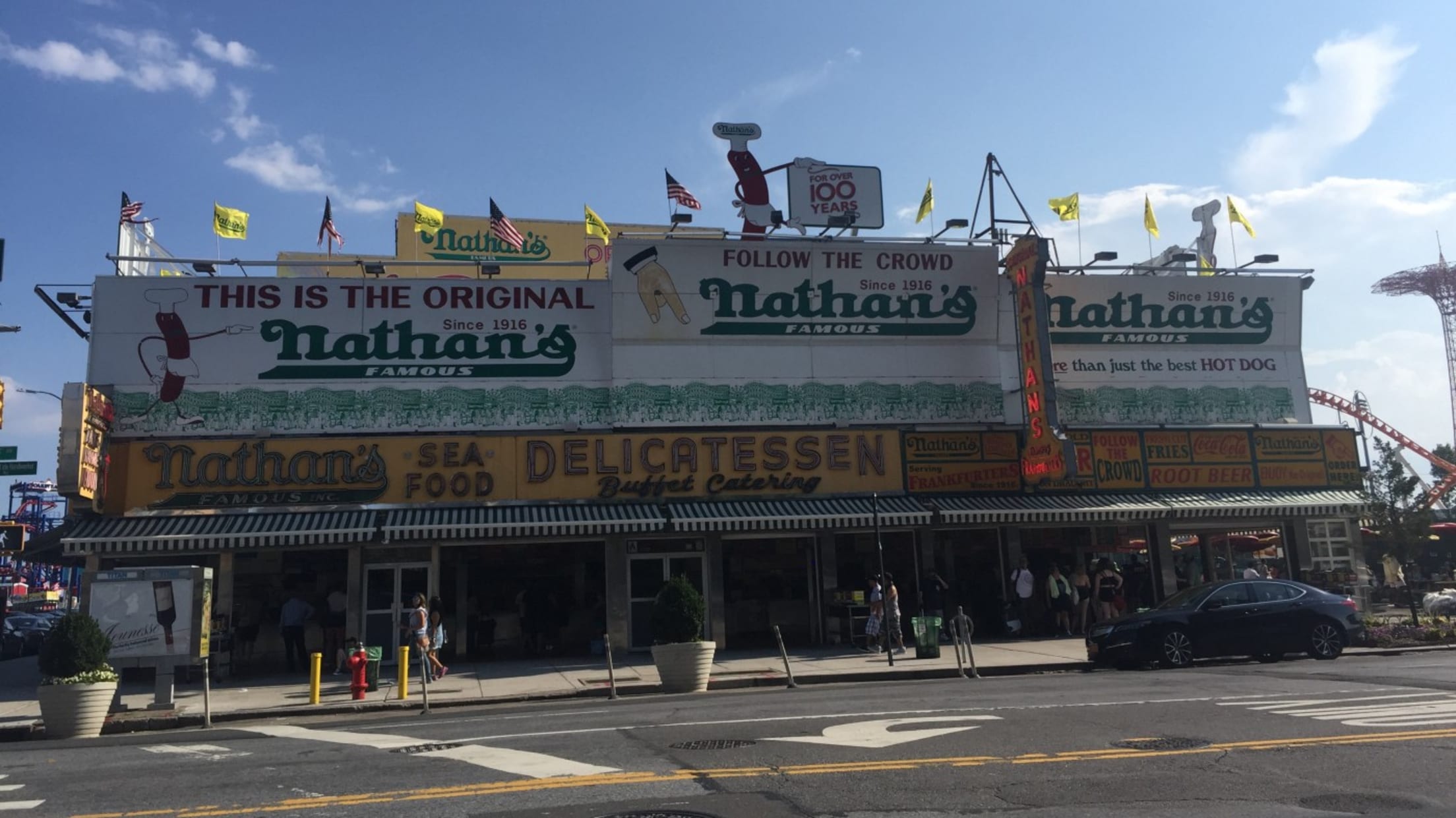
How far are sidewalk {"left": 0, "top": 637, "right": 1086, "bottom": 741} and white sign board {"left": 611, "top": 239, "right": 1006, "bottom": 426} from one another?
18.3 feet

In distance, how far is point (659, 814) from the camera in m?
7.10

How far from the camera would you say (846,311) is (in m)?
25.3

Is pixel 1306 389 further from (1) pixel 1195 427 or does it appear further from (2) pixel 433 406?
(2) pixel 433 406

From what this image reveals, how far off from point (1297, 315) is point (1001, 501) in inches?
427

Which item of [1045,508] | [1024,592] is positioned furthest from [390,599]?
[1045,508]

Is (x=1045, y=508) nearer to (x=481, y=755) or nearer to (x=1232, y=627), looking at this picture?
(x=1232, y=627)

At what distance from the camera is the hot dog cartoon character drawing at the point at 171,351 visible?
22.0 metres

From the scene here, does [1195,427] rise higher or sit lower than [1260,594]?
higher

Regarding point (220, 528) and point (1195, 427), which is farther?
point (1195, 427)

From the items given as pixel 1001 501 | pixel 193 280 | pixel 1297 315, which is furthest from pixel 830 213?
pixel 193 280

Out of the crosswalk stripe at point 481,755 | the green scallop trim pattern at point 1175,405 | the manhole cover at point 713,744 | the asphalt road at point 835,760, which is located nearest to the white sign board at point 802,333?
the green scallop trim pattern at point 1175,405

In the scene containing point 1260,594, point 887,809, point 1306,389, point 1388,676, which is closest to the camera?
point 887,809

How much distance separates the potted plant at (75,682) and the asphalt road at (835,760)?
699 mm

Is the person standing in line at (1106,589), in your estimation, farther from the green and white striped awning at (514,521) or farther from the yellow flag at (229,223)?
the yellow flag at (229,223)
